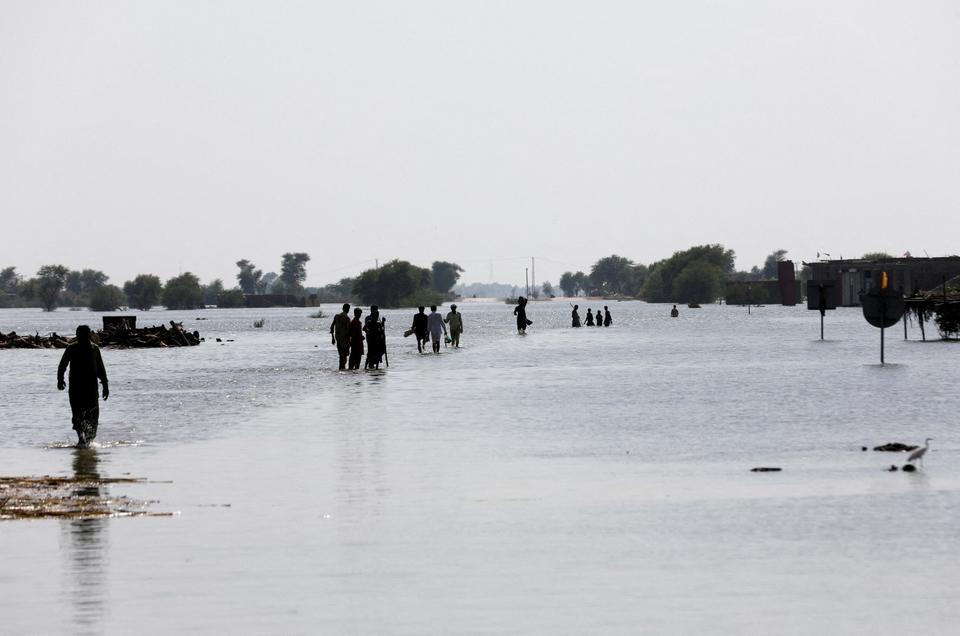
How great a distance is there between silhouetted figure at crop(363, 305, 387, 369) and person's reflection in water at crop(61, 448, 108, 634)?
80.8 ft

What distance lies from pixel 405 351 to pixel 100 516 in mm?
46027

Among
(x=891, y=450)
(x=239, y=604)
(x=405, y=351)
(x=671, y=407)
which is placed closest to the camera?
(x=239, y=604)

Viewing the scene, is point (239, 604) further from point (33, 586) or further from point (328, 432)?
point (328, 432)

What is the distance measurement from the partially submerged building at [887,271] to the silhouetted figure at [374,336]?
5298 inches

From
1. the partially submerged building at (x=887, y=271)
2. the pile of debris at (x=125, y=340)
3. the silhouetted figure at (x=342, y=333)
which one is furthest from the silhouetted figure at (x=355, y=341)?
the partially submerged building at (x=887, y=271)

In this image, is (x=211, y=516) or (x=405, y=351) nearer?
(x=211, y=516)

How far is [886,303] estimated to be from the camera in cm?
3316

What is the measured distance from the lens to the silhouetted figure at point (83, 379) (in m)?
20.7

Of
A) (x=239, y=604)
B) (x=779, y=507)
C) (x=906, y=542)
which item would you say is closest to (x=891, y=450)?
(x=779, y=507)

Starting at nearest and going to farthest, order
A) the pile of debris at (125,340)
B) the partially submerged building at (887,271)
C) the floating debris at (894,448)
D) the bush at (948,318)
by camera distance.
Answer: the floating debris at (894,448), the bush at (948,318), the pile of debris at (125,340), the partially submerged building at (887,271)

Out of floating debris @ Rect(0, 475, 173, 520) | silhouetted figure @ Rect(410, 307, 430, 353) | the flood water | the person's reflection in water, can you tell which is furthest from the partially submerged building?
the person's reflection in water

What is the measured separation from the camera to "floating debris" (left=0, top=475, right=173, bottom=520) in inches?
526

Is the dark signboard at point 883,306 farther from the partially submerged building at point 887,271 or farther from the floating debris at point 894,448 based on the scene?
the partially submerged building at point 887,271

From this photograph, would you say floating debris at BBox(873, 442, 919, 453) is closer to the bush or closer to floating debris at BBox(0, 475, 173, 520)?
floating debris at BBox(0, 475, 173, 520)
